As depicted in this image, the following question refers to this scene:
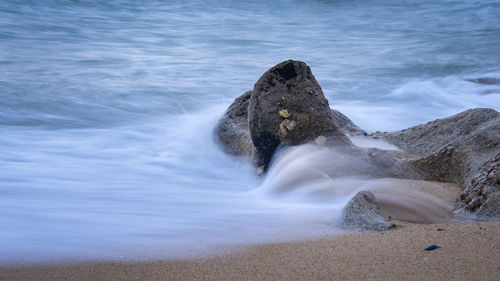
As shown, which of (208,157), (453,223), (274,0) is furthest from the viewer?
(274,0)

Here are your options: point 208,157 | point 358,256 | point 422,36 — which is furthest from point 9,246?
point 422,36

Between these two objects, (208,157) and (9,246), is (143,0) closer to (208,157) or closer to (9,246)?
(208,157)

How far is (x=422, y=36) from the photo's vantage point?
50.1 feet

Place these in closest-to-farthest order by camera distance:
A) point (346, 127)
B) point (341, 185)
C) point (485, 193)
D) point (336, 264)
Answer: point (336, 264) < point (485, 193) < point (341, 185) < point (346, 127)

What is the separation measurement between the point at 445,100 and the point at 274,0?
1481cm

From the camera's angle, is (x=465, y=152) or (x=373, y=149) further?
(x=373, y=149)

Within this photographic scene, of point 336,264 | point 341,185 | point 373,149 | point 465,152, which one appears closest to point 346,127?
point 373,149

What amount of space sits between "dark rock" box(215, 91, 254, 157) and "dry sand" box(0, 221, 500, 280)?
7.26 ft

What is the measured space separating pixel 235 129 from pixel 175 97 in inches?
155

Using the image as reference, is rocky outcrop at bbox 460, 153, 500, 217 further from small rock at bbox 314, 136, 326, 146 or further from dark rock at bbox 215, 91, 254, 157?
dark rock at bbox 215, 91, 254, 157

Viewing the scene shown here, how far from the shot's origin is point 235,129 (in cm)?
431

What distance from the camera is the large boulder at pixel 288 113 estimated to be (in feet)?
11.1

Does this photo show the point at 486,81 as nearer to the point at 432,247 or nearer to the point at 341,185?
the point at 341,185

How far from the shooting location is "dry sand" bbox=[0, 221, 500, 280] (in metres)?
1.70
